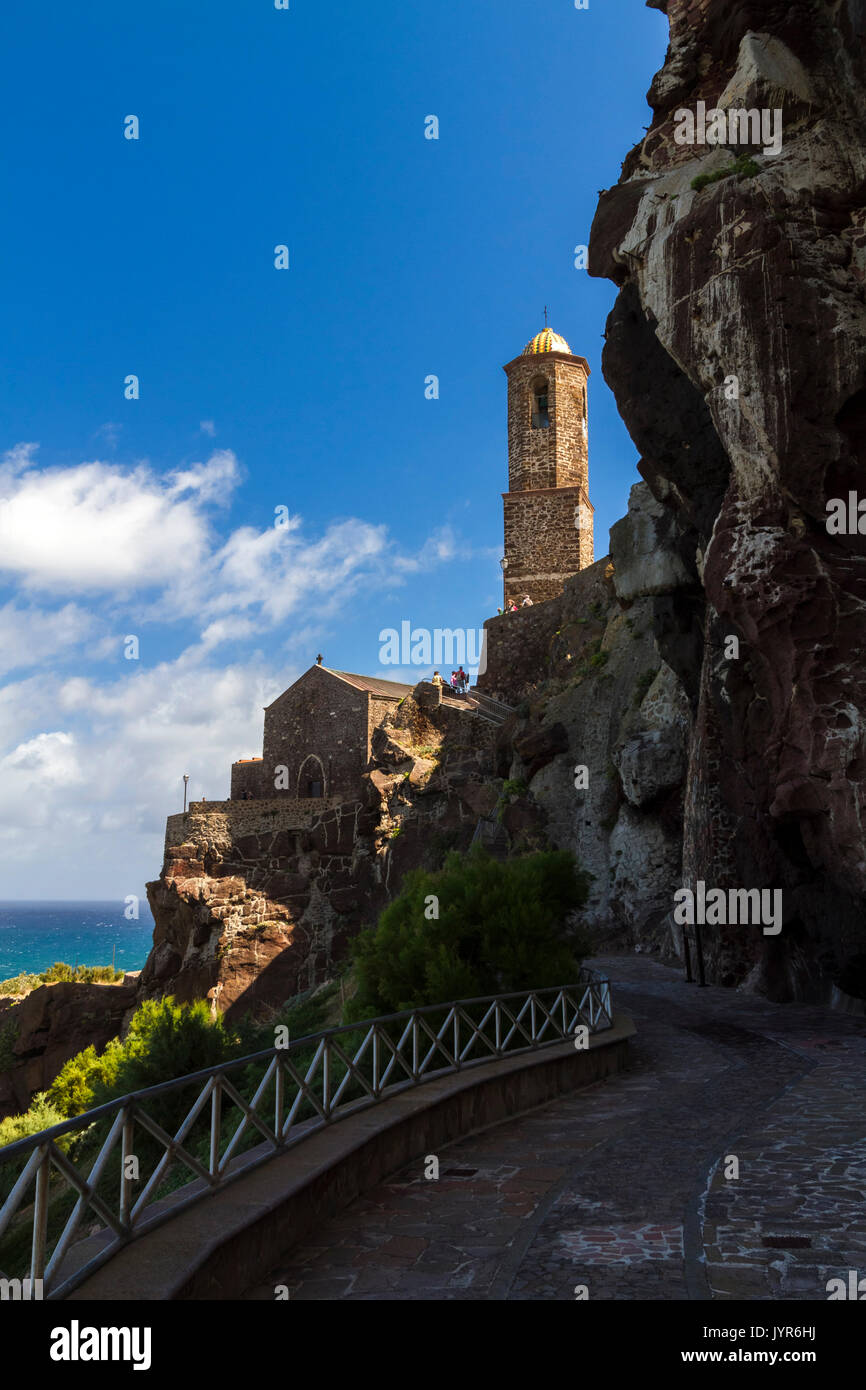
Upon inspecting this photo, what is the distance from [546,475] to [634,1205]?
43946mm

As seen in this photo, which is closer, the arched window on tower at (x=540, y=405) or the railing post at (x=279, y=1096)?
the railing post at (x=279, y=1096)

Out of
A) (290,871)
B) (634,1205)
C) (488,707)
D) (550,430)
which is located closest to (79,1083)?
(290,871)

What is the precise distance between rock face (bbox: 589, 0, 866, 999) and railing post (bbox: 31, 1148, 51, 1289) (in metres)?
11.9

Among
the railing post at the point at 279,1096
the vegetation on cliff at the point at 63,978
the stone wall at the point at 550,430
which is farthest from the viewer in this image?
the stone wall at the point at 550,430

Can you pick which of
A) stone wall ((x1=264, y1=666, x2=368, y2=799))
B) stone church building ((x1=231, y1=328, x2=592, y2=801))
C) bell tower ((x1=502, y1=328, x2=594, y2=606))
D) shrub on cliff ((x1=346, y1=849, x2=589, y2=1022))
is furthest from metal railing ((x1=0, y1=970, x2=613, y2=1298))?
bell tower ((x1=502, y1=328, x2=594, y2=606))

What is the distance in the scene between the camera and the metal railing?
446cm

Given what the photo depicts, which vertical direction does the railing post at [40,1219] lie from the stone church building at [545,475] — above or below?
below

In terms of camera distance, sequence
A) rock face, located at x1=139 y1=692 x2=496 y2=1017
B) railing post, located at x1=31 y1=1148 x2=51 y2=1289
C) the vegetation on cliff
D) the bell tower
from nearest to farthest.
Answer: railing post, located at x1=31 y1=1148 x2=51 y2=1289
rock face, located at x1=139 y1=692 x2=496 y2=1017
the vegetation on cliff
the bell tower

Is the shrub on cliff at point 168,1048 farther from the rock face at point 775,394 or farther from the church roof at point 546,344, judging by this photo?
the church roof at point 546,344

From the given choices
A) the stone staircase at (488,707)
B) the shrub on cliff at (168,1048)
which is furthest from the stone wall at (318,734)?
the shrub on cliff at (168,1048)

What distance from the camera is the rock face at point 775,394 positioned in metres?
14.4

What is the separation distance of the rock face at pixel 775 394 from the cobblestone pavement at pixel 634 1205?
5.17 meters

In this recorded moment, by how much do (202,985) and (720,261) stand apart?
24603 mm

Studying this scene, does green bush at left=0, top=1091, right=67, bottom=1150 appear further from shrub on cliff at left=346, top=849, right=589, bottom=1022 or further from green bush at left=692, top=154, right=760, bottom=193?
green bush at left=692, top=154, right=760, bottom=193
